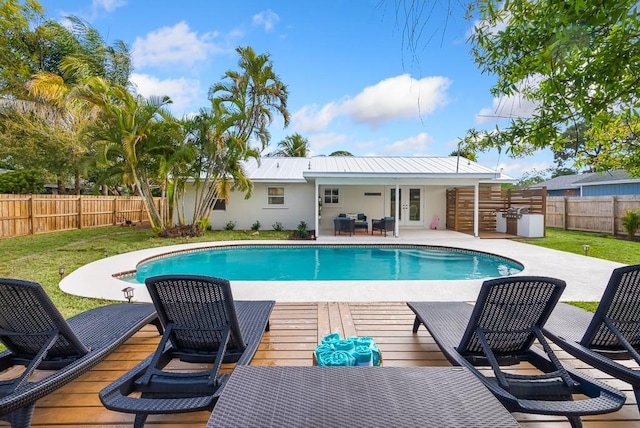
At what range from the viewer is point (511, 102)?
2.44 m

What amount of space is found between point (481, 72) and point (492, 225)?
15.6 m

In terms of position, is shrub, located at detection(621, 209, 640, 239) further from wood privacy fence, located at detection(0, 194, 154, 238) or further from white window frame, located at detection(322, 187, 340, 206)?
wood privacy fence, located at detection(0, 194, 154, 238)

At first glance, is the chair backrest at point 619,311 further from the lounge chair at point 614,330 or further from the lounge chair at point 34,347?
the lounge chair at point 34,347

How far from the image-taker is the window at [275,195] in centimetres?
1695

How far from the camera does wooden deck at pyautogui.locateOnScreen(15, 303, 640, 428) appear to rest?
2.36m

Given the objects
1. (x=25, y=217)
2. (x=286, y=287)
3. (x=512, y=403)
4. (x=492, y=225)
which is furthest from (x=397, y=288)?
(x=25, y=217)

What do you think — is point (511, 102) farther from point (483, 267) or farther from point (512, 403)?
point (483, 267)

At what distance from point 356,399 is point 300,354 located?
5.63 ft

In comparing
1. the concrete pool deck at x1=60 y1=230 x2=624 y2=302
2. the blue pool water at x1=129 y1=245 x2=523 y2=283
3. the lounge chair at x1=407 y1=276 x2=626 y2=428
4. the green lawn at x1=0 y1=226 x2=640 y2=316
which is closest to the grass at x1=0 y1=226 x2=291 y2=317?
the green lawn at x1=0 y1=226 x2=640 y2=316

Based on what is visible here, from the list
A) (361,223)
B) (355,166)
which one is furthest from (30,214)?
(355,166)

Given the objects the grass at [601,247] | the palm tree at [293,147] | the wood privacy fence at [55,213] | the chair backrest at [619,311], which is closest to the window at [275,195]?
the wood privacy fence at [55,213]

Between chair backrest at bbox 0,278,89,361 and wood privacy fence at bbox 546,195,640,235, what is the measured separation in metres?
18.3

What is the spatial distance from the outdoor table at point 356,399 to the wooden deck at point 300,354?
90 centimetres

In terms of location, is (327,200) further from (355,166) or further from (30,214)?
(30,214)
